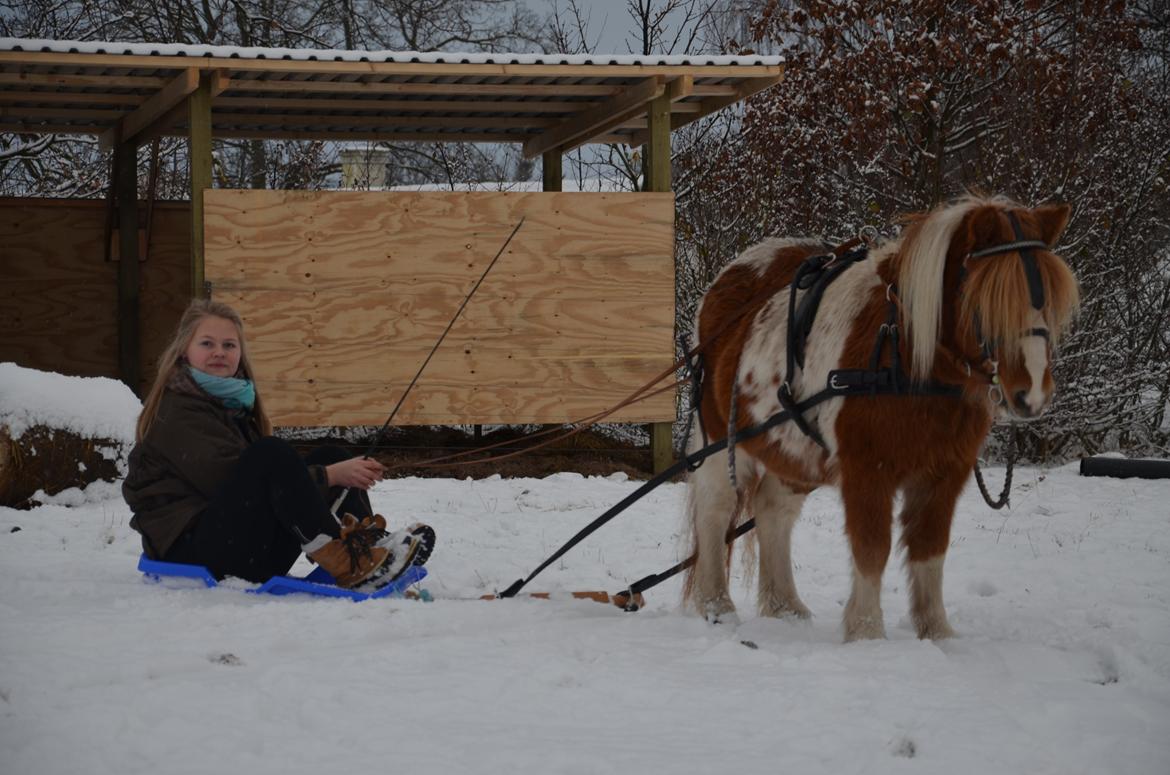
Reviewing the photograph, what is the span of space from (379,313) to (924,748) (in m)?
6.42

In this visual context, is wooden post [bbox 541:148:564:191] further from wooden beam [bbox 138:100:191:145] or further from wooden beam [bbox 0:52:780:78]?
wooden beam [bbox 138:100:191:145]

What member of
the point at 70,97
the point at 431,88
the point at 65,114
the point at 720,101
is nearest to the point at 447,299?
the point at 431,88

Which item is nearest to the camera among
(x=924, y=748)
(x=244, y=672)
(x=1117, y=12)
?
(x=924, y=748)

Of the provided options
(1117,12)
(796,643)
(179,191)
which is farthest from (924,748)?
(179,191)

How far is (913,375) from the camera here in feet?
12.0

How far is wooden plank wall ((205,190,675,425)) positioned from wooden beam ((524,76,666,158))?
0.71 meters

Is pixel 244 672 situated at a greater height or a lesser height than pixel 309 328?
lesser

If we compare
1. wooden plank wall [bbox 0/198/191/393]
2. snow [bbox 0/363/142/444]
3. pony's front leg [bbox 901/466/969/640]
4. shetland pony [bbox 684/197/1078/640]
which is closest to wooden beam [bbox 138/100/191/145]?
wooden plank wall [bbox 0/198/191/393]

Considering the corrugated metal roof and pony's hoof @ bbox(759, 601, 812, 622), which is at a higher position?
the corrugated metal roof

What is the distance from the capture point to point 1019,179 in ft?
32.2

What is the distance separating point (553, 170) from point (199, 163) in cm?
328

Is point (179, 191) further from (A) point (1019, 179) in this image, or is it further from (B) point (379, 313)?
(A) point (1019, 179)

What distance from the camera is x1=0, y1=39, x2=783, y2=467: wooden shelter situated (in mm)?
8281

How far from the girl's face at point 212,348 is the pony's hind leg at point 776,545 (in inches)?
88.1
